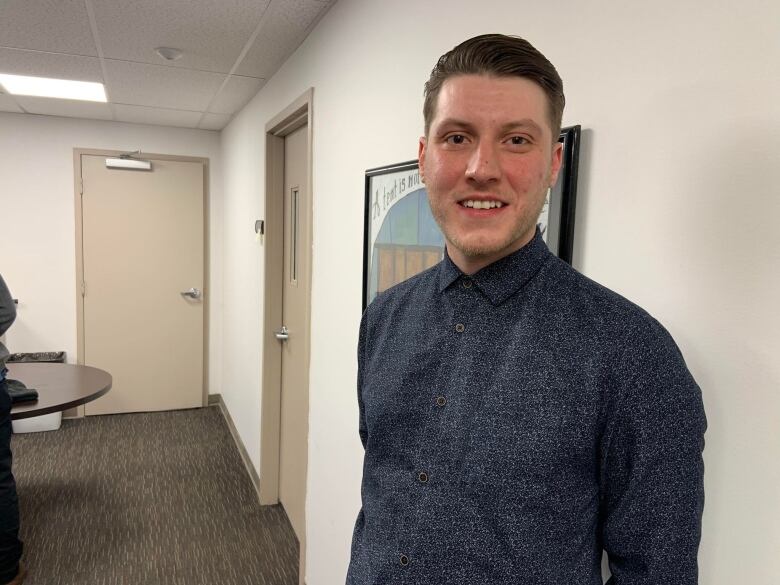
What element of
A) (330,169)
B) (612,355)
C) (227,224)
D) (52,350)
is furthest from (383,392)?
(52,350)

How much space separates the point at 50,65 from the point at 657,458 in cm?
312

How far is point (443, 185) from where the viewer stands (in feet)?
2.59

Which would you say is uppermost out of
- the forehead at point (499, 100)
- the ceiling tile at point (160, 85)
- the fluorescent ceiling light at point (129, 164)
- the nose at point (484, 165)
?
the ceiling tile at point (160, 85)

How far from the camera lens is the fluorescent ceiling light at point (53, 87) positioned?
3.04 m

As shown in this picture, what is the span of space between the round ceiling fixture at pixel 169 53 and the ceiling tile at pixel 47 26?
10.2 inches

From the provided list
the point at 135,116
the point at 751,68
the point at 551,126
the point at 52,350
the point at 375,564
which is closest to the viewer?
the point at 751,68

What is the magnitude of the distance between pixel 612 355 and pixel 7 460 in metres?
2.46

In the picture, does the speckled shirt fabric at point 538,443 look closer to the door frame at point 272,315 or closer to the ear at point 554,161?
the ear at point 554,161

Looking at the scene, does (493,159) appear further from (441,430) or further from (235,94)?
(235,94)

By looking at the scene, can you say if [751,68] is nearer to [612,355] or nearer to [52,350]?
[612,355]

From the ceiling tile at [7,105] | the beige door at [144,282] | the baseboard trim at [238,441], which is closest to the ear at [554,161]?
the baseboard trim at [238,441]

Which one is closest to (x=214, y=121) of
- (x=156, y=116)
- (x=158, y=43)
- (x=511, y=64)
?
(x=156, y=116)

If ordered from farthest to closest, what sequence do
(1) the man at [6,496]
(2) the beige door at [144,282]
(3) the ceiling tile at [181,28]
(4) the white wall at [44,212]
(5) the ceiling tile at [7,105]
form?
(2) the beige door at [144,282] → (4) the white wall at [44,212] → (5) the ceiling tile at [7,105] → (1) the man at [6,496] → (3) the ceiling tile at [181,28]

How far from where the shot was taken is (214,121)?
4133 millimetres
